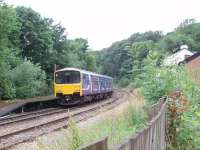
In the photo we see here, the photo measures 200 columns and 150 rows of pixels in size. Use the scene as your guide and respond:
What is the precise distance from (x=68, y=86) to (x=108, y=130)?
2416 centimetres

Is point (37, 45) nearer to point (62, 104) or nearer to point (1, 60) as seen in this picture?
point (1, 60)

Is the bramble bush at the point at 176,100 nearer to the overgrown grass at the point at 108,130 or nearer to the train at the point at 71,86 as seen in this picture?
the overgrown grass at the point at 108,130

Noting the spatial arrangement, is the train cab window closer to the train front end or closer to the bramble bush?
the train front end

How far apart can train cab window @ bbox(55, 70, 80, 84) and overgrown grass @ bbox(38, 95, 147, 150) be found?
19.7m

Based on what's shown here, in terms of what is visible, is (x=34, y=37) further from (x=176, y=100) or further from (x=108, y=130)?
(x=176, y=100)

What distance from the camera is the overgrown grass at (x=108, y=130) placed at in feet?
22.9

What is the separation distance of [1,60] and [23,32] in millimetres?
16918

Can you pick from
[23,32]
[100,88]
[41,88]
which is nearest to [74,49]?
[23,32]

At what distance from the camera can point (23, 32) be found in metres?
55.9

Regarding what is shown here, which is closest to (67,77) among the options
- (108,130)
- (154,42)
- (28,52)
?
(28,52)

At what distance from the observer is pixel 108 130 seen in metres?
9.86

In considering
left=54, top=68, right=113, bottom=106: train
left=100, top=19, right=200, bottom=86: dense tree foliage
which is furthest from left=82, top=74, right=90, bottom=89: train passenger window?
left=100, top=19, right=200, bottom=86: dense tree foliage

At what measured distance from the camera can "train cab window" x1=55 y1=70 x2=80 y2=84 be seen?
3388 centimetres

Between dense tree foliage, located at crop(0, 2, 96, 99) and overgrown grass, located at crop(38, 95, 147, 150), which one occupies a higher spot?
dense tree foliage, located at crop(0, 2, 96, 99)
